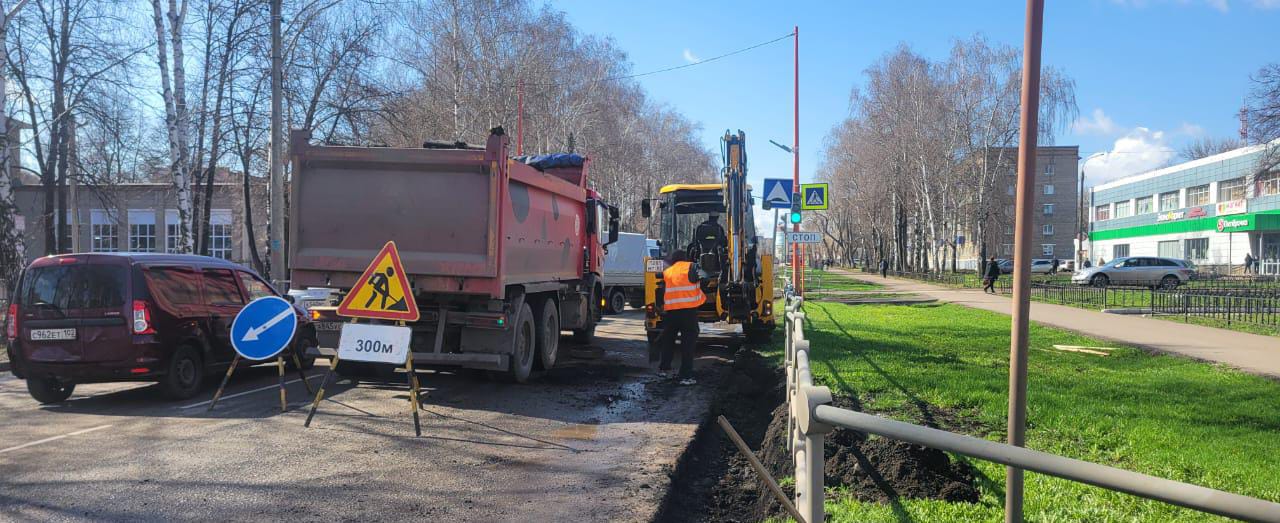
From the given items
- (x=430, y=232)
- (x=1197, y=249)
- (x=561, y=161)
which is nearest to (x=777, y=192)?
(x=561, y=161)

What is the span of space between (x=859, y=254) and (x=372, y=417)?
114 meters

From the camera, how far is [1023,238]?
3193mm

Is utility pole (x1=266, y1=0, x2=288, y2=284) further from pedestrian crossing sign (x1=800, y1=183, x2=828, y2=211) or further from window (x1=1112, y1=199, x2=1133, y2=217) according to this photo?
window (x1=1112, y1=199, x2=1133, y2=217)

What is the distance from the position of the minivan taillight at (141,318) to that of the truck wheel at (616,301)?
610 inches

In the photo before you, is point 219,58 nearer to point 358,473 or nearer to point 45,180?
point 45,180

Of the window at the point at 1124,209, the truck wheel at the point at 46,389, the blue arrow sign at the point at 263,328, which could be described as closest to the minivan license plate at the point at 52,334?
the truck wheel at the point at 46,389

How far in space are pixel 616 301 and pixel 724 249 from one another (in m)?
10.4

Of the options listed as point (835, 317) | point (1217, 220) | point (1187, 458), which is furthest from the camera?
point (1217, 220)

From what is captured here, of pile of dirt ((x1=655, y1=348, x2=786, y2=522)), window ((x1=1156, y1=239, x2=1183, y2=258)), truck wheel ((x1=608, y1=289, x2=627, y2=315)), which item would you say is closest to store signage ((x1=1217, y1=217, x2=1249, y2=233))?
window ((x1=1156, y1=239, x2=1183, y2=258))

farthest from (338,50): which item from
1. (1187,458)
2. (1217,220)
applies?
(1217,220)

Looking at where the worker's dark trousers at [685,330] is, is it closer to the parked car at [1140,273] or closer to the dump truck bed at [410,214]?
the dump truck bed at [410,214]

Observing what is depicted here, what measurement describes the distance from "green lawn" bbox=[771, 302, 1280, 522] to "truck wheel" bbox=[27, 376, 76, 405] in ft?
26.7

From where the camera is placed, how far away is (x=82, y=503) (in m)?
5.05

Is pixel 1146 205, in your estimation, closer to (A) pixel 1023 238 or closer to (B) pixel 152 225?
(B) pixel 152 225
